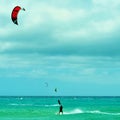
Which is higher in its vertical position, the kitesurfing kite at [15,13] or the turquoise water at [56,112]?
the turquoise water at [56,112]

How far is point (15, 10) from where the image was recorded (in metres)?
20.6

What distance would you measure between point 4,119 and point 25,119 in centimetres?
180

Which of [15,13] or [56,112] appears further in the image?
[56,112]

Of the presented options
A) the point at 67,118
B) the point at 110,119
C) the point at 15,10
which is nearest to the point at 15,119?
the point at 67,118

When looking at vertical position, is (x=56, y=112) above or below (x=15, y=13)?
above

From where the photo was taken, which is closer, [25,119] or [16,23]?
[16,23]

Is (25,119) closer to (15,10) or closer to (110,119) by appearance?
(110,119)

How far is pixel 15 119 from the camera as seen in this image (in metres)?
39.5

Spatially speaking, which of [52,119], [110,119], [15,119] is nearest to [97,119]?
[110,119]

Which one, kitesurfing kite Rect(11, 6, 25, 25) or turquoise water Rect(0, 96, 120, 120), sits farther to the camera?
turquoise water Rect(0, 96, 120, 120)

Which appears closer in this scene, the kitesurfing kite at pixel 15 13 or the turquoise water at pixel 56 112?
the kitesurfing kite at pixel 15 13

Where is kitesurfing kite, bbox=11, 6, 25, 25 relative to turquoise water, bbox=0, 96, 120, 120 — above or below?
below

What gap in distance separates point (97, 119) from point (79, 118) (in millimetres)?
1554

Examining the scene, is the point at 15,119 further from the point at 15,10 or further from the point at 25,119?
the point at 15,10
